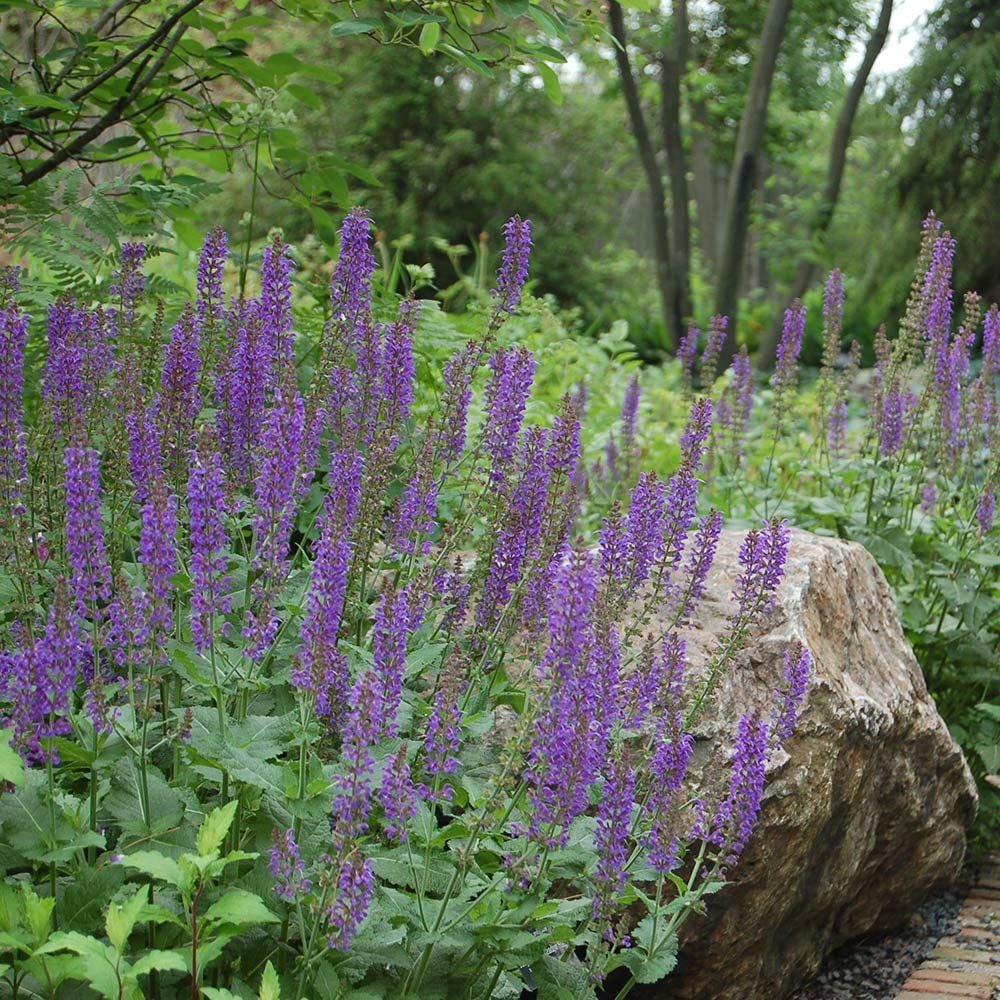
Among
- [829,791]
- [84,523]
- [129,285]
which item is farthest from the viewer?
[829,791]

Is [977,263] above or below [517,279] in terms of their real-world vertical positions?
above

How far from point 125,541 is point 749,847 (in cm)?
178

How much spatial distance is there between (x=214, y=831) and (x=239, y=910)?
0.48 ft

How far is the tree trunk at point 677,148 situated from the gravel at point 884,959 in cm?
902

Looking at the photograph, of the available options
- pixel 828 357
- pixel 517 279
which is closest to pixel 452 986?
pixel 517 279

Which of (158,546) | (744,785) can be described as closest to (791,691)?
(744,785)

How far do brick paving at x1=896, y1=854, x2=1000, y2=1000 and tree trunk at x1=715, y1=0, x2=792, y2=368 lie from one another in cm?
842

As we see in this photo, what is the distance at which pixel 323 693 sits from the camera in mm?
2293

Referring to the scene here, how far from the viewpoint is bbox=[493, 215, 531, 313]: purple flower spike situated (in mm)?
3223

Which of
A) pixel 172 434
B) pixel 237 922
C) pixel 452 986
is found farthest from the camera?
pixel 172 434

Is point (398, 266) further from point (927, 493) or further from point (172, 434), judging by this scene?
point (172, 434)

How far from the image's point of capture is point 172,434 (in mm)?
2900

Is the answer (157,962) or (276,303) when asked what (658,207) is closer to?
(276,303)

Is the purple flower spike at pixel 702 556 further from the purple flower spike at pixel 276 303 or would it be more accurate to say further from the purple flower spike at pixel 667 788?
the purple flower spike at pixel 276 303
